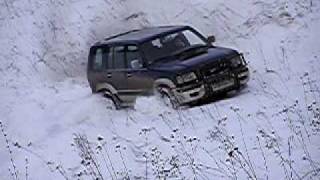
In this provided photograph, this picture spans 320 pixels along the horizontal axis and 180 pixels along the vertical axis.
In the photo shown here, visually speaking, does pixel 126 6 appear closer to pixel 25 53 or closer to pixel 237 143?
pixel 25 53

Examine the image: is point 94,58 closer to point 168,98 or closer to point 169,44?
point 169,44

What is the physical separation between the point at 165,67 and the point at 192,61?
560mm

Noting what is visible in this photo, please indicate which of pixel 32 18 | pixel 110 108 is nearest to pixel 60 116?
pixel 110 108

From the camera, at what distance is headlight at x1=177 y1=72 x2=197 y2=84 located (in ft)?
41.2

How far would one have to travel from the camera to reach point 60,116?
14.8 metres

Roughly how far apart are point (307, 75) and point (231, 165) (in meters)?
5.47

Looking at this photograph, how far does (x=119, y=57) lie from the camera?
46.8 feet

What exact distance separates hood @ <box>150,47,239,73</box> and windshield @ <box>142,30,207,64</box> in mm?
292

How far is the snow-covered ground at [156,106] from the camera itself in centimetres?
936

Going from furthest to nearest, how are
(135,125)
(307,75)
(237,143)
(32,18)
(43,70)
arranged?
(32,18) < (43,70) < (307,75) < (135,125) < (237,143)

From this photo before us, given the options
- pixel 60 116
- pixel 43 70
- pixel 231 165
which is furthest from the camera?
pixel 43 70

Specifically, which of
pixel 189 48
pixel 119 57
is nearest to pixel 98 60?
pixel 119 57

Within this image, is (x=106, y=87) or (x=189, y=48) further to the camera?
(x=106, y=87)

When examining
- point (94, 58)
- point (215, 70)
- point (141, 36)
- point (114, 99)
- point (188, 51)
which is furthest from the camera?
point (94, 58)
